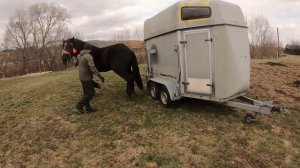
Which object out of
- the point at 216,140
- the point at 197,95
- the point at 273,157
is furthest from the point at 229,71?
the point at 273,157

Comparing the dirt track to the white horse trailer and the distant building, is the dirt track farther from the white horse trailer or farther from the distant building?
the distant building

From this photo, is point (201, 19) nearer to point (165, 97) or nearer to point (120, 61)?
point (165, 97)

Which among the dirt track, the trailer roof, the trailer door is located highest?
the trailer roof

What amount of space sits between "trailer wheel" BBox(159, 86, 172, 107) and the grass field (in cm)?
20

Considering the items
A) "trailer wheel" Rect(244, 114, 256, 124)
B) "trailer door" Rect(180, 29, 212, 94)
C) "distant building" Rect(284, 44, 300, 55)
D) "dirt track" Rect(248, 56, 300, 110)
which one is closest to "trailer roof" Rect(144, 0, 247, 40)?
"trailer door" Rect(180, 29, 212, 94)

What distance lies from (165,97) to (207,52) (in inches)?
74.4

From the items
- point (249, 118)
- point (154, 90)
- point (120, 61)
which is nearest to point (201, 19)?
→ point (249, 118)

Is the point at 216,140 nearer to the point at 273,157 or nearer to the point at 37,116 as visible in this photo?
the point at 273,157

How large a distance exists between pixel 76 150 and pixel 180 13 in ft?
13.4

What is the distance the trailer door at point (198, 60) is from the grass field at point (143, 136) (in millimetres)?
871

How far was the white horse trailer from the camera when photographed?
21.1ft

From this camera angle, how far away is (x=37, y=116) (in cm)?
796

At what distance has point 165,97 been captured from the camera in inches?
306

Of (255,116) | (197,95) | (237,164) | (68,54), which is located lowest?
(237,164)
